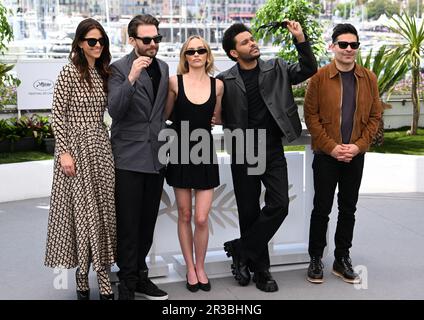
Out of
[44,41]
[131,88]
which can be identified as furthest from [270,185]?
[44,41]

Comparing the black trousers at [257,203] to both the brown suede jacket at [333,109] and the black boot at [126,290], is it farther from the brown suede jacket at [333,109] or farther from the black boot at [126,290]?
the black boot at [126,290]

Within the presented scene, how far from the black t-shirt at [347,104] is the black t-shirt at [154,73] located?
118 centimetres

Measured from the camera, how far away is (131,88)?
11.7ft

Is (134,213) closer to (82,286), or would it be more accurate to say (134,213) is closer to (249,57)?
(82,286)

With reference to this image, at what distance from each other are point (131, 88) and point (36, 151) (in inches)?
213

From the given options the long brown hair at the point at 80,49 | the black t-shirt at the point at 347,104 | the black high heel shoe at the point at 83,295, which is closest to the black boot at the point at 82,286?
the black high heel shoe at the point at 83,295

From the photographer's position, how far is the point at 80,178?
3621 mm

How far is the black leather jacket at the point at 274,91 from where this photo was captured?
395 cm

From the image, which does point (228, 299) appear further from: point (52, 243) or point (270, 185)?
point (52, 243)

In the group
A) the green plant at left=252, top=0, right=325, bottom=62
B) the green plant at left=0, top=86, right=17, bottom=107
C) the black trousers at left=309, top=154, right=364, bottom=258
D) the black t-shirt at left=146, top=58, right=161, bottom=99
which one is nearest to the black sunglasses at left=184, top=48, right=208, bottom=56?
the black t-shirt at left=146, top=58, right=161, bottom=99

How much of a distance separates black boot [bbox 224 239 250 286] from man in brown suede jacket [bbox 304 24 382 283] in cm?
58

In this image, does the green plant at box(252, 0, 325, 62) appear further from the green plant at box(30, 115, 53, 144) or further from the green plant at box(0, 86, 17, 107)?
the green plant at box(0, 86, 17, 107)

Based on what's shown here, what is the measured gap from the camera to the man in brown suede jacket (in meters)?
4.06

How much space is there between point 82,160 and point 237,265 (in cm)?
130
